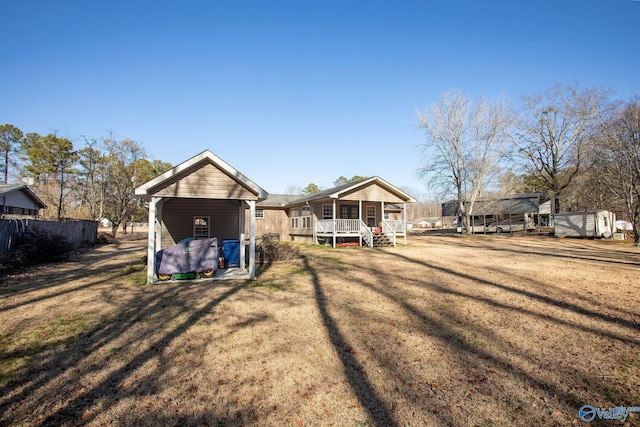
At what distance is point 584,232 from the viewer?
25734 millimetres

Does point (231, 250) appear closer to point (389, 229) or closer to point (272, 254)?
point (272, 254)

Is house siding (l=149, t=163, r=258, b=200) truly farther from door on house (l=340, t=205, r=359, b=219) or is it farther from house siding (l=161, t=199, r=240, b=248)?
door on house (l=340, t=205, r=359, b=219)

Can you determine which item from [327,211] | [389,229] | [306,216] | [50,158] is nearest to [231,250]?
[389,229]

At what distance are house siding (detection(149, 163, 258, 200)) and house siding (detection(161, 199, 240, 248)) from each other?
5.32 meters

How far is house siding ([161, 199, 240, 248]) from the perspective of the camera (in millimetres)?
14898

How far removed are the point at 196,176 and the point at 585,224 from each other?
1208 inches

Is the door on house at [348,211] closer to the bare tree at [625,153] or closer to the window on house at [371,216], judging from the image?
the window on house at [371,216]

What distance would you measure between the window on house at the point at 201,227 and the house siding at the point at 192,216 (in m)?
0.17

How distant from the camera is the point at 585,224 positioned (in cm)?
2572

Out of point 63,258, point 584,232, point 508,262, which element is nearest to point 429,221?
point 584,232

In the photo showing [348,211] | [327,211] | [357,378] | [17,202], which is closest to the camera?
[357,378]

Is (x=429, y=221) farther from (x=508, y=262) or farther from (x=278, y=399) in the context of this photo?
(x=278, y=399)

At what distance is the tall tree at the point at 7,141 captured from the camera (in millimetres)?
35688

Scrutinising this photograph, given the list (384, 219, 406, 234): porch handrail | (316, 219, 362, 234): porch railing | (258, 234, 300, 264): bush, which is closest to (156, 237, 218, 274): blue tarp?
(258, 234, 300, 264): bush
